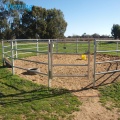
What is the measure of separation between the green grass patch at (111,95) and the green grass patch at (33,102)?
771 mm

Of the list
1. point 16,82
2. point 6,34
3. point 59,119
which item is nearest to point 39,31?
point 6,34

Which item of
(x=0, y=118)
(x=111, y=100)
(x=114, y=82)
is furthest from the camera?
(x=114, y=82)

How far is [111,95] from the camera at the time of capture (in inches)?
227

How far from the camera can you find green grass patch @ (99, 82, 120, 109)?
5.14m

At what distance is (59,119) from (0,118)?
1.28m

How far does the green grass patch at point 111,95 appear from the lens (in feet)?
16.9

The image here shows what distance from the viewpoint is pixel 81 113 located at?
4.59 m

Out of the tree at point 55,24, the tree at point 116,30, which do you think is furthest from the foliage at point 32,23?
the tree at point 116,30

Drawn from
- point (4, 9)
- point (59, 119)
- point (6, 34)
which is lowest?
point (59, 119)

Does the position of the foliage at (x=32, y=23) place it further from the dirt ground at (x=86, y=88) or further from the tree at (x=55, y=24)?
the dirt ground at (x=86, y=88)

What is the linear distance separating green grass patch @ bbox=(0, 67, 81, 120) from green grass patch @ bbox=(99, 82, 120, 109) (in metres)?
0.77

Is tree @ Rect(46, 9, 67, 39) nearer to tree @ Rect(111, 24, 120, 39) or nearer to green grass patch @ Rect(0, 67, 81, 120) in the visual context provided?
tree @ Rect(111, 24, 120, 39)

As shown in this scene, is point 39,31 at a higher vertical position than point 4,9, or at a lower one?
lower

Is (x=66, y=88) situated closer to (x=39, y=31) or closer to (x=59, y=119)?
(x=59, y=119)
